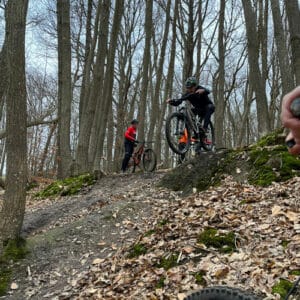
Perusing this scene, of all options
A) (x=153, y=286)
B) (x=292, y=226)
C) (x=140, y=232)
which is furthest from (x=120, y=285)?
(x=292, y=226)

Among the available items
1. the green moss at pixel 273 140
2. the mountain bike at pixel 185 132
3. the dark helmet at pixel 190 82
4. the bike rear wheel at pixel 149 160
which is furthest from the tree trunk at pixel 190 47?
the green moss at pixel 273 140

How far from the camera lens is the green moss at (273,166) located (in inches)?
249

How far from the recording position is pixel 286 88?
948cm

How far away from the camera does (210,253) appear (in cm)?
432

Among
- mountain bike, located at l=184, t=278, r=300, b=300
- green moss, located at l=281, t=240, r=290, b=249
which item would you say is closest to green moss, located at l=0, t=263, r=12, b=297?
mountain bike, located at l=184, t=278, r=300, b=300

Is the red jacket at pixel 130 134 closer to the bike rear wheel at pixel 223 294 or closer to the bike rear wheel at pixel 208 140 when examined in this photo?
the bike rear wheel at pixel 208 140

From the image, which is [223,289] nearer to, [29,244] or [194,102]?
[29,244]

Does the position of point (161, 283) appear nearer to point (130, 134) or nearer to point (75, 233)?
point (75, 233)

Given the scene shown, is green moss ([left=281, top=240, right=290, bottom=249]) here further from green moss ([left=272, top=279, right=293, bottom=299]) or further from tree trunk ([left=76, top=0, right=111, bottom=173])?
tree trunk ([left=76, top=0, right=111, bottom=173])

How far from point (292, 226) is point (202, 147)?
5135mm

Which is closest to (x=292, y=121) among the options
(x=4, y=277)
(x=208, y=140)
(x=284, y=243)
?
(x=284, y=243)

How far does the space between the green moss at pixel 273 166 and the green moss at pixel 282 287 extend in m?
2.95

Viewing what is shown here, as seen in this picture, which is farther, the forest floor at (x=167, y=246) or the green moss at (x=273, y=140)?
the green moss at (x=273, y=140)

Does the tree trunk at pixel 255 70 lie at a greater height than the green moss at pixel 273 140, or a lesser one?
greater
